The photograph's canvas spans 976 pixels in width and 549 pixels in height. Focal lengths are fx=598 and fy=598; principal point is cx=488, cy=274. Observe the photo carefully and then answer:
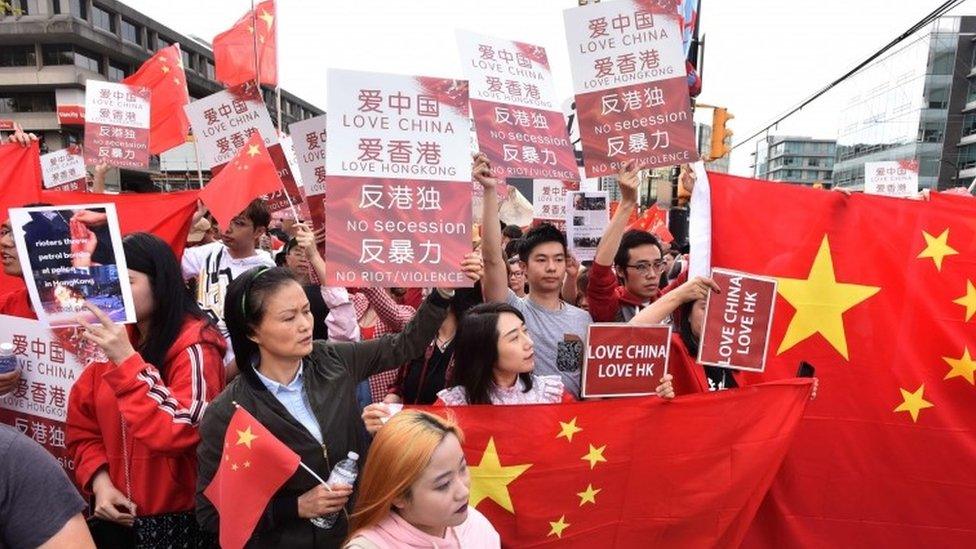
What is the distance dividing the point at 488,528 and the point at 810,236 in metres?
2.07

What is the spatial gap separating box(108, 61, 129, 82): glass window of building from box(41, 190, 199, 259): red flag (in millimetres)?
52418

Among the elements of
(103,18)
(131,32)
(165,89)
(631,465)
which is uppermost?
(103,18)

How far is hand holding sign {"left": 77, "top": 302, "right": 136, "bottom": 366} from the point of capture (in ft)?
6.29

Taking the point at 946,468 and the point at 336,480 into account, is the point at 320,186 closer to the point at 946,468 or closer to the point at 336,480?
the point at 336,480

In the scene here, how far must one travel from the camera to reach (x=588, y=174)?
333 centimetres

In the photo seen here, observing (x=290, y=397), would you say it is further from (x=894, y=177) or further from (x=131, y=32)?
(x=131, y=32)

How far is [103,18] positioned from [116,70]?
3.88 meters

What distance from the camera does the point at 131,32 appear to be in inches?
1929

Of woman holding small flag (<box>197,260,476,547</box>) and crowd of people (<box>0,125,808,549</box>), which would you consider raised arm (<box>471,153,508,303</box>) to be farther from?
woman holding small flag (<box>197,260,476,547</box>)

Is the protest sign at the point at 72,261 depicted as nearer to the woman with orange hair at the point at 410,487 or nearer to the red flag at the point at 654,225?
the woman with orange hair at the point at 410,487

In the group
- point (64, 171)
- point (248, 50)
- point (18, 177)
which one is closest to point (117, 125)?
point (64, 171)

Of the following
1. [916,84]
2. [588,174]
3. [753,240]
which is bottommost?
[753,240]

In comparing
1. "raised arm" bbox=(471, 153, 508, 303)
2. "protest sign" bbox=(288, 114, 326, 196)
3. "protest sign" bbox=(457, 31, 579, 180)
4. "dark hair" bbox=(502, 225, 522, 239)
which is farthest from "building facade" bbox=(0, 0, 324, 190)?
"raised arm" bbox=(471, 153, 508, 303)

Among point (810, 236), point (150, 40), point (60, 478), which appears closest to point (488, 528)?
point (60, 478)
